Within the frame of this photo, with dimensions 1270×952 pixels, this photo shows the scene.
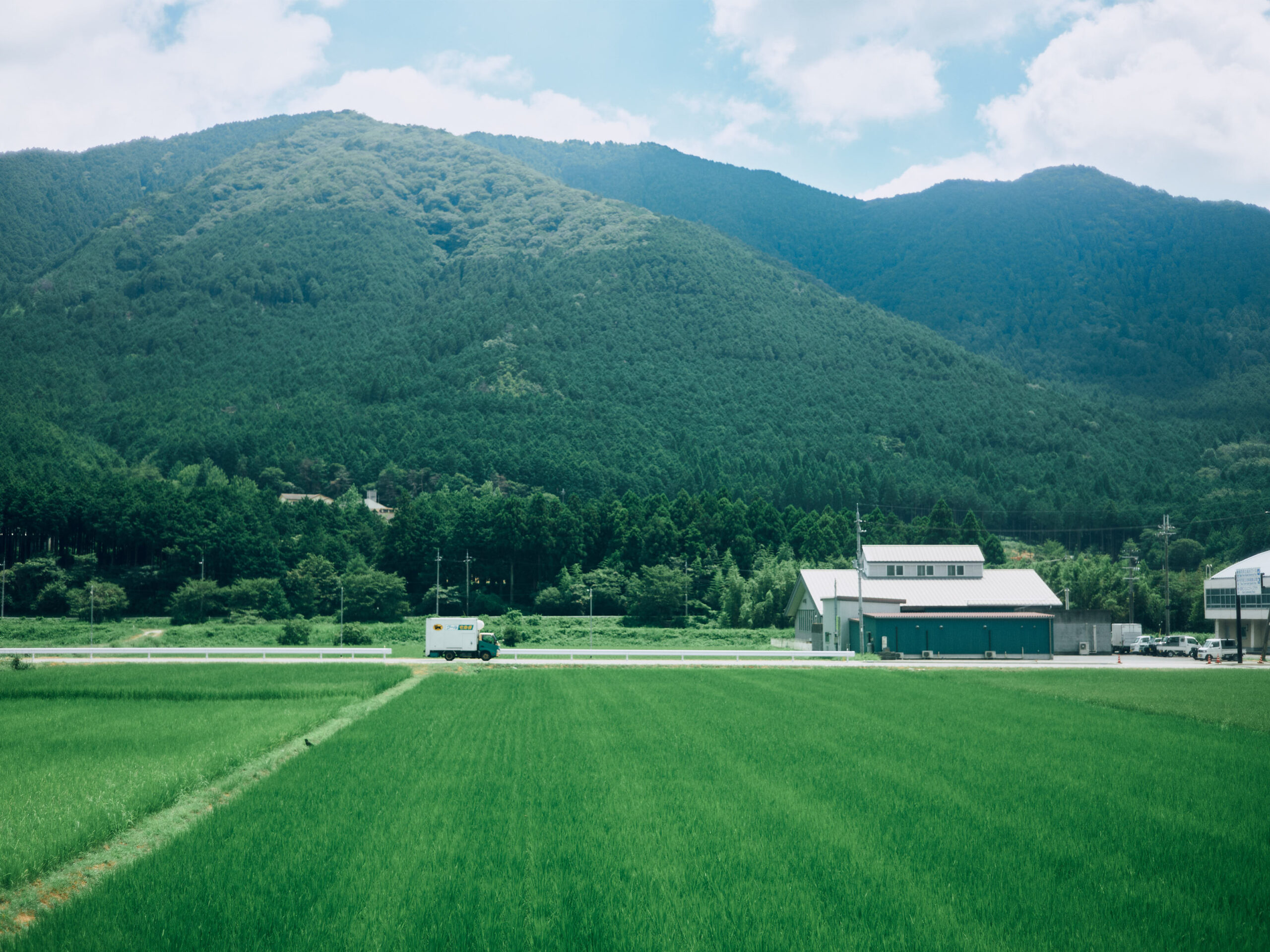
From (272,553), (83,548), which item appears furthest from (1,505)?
(272,553)

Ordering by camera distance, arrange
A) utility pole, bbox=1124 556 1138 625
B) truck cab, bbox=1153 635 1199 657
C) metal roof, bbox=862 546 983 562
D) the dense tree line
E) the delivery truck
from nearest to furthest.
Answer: the delivery truck
truck cab, bbox=1153 635 1199 657
metal roof, bbox=862 546 983 562
utility pole, bbox=1124 556 1138 625
the dense tree line

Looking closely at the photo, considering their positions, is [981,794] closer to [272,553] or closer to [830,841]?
[830,841]

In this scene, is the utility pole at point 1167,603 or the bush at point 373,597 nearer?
the utility pole at point 1167,603

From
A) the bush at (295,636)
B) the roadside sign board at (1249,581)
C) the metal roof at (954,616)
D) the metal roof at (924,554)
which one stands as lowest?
the bush at (295,636)

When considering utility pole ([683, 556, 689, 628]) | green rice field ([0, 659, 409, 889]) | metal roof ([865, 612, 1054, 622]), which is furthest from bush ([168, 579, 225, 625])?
metal roof ([865, 612, 1054, 622])

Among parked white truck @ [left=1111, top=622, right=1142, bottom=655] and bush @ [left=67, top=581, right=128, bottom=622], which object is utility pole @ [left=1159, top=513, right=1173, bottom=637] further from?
bush @ [left=67, top=581, right=128, bottom=622]

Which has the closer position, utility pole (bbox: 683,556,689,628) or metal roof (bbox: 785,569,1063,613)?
metal roof (bbox: 785,569,1063,613)

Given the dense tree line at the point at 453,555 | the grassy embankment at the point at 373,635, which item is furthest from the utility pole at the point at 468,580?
the grassy embankment at the point at 373,635

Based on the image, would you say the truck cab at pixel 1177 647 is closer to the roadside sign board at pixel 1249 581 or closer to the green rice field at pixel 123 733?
the roadside sign board at pixel 1249 581
